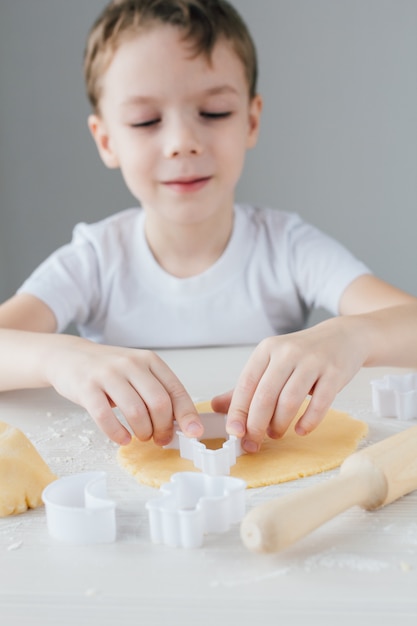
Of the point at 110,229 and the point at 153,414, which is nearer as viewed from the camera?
the point at 153,414

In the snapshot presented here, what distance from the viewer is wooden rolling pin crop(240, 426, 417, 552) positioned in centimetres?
52

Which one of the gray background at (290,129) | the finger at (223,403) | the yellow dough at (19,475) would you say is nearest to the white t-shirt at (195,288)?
the finger at (223,403)

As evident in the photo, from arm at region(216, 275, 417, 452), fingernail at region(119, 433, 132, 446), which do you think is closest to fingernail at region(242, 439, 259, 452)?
arm at region(216, 275, 417, 452)

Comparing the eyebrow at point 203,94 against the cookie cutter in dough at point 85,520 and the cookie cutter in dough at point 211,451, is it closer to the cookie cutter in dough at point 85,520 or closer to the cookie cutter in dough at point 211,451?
the cookie cutter in dough at point 211,451

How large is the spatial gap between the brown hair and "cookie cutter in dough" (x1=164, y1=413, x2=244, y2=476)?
0.73 m

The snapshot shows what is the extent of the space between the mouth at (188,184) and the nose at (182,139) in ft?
0.19

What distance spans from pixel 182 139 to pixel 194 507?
30.1 inches

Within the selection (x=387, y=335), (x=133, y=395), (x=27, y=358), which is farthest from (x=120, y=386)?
(x=387, y=335)

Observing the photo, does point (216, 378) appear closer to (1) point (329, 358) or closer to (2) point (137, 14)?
(1) point (329, 358)

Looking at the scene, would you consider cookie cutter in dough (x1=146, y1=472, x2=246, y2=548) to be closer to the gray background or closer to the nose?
the nose

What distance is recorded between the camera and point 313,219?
2779 millimetres

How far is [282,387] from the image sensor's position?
766 mm

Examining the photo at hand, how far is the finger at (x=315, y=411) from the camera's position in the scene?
2.51 ft

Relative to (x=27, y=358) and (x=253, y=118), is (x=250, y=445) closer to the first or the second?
(x=27, y=358)
